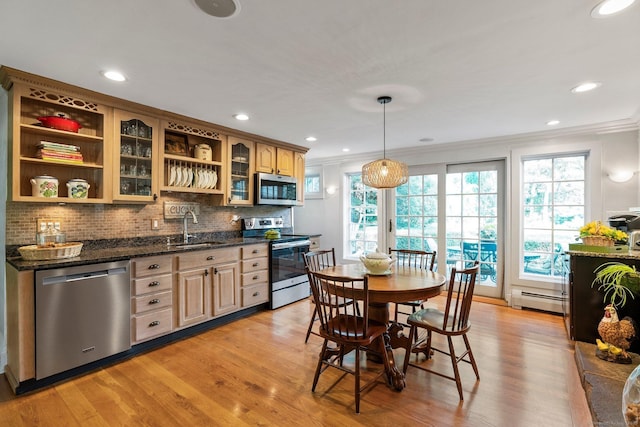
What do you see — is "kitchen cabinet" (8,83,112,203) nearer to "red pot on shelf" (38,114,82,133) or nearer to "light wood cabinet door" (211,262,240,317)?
"red pot on shelf" (38,114,82,133)

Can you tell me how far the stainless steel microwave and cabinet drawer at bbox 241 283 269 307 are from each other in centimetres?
112

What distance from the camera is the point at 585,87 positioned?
8.54ft

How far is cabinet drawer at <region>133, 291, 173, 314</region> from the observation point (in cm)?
282

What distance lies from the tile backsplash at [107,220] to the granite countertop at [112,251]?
0.07 metres

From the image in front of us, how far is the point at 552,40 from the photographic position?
1886 millimetres

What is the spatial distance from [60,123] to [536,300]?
5447 millimetres

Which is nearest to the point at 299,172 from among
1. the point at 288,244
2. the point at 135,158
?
the point at 288,244

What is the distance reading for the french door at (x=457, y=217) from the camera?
4504 millimetres

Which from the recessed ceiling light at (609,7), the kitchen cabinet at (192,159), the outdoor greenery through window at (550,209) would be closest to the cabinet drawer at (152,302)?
the kitchen cabinet at (192,159)

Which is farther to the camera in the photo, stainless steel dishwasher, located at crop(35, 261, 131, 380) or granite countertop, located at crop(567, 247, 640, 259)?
granite countertop, located at crop(567, 247, 640, 259)

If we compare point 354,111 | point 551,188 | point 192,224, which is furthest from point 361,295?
Answer: point 551,188

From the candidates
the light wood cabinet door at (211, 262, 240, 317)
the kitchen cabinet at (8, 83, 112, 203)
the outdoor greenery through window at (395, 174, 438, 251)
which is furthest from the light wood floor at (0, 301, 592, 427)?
the outdoor greenery through window at (395, 174, 438, 251)

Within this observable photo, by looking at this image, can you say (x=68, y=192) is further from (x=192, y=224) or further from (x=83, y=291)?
(x=192, y=224)

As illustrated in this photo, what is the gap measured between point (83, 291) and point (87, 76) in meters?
1.65
